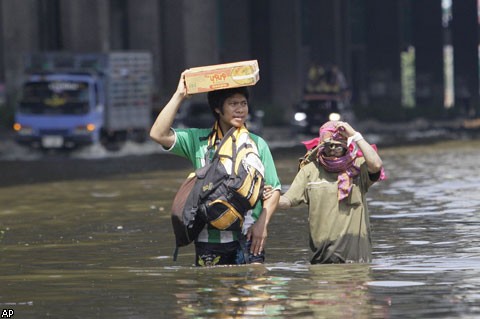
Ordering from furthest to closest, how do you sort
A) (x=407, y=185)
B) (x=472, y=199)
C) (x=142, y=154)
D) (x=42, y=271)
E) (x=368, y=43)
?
(x=368, y=43) < (x=142, y=154) < (x=407, y=185) < (x=472, y=199) < (x=42, y=271)

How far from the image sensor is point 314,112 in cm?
5012

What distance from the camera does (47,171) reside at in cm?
3173

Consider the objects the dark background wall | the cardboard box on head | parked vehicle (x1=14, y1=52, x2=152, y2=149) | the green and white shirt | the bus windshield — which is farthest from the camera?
the dark background wall

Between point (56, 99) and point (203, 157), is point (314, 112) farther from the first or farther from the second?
point (203, 157)

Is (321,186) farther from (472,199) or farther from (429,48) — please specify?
(429,48)

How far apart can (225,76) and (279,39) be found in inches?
2268

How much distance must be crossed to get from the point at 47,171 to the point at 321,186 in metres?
21.0

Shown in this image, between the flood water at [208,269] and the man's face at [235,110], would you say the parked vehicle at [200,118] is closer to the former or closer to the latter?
the flood water at [208,269]

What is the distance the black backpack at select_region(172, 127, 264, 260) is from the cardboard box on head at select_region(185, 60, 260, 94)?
0.37 m

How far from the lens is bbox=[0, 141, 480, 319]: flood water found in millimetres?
9734

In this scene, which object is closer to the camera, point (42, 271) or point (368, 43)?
point (42, 271)

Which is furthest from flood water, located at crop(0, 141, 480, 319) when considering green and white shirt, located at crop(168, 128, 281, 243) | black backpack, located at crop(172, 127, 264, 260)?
black backpack, located at crop(172, 127, 264, 260)

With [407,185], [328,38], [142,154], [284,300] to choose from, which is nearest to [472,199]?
[407,185]

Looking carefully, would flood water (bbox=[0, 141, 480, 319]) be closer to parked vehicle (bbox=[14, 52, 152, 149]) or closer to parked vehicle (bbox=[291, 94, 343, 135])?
parked vehicle (bbox=[14, 52, 152, 149])
